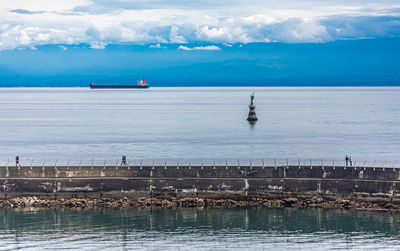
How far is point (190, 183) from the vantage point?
58094 mm

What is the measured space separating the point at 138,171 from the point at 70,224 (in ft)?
28.8

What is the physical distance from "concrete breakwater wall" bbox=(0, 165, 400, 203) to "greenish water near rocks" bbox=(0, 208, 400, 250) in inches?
86.0

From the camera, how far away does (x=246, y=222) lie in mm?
53125

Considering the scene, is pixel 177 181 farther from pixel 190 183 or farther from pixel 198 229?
pixel 198 229

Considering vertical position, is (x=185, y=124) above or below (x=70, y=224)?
above

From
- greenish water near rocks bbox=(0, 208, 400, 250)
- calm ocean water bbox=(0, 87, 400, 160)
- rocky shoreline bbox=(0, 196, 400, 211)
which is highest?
calm ocean water bbox=(0, 87, 400, 160)

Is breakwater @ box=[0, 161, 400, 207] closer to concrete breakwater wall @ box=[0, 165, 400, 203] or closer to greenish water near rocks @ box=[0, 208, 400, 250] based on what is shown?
A: concrete breakwater wall @ box=[0, 165, 400, 203]

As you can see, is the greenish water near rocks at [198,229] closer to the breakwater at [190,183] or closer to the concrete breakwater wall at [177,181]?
A: the breakwater at [190,183]

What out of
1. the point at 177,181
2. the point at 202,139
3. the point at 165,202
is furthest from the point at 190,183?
the point at 202,139

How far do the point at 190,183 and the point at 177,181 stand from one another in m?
1.21

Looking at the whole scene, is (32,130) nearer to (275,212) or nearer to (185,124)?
(185,124)

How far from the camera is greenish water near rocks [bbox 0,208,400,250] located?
4694 cm

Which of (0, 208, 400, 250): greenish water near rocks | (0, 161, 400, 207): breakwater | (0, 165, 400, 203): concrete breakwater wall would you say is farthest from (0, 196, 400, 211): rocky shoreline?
(0, 208, 400, 250): greenish water near rocks

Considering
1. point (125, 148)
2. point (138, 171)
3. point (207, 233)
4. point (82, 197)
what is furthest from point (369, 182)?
point (125, 148)
